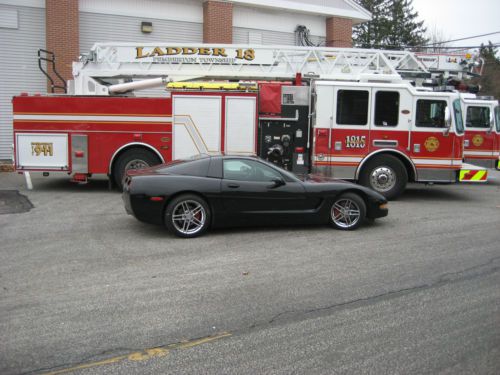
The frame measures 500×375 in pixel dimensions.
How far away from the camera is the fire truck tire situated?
12406 millimetres

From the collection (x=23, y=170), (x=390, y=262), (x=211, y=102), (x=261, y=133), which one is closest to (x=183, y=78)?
(x=211, y=102)

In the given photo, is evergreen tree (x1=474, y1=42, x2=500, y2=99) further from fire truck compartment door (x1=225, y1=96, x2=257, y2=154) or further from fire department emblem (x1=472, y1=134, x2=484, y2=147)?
fire truck compartment door (x1=225, y1=96, x2=257, y2=154)

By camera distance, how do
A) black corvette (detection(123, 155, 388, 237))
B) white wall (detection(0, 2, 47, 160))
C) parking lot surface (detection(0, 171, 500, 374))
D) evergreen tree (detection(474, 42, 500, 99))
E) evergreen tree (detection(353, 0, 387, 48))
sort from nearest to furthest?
parking lot surface (detection(0, 171, 500, 374)) → black corvette (detection(123, 155, 388, 237)) → white wall (detection(0, 2, 47, 160)) → evergreen tree (detection(474, 42, 500, 99)) → evergreen tree (detection(353, 0, 387, 48))

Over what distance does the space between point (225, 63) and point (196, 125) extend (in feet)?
7.61

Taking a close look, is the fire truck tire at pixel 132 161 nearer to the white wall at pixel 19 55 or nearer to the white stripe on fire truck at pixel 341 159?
the white stripe on fire truck at pixel 341 159

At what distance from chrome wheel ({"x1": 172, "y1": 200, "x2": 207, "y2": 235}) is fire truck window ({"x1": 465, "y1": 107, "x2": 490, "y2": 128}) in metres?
11.2

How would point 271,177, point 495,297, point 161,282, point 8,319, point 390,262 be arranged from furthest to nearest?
point 271,177
point 390,262
point 161,282
point 495,297
point 8,319

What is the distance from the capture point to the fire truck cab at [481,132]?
15867 mm

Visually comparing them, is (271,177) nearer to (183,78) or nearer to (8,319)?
(8,319)

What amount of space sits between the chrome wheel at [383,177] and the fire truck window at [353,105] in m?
1.14

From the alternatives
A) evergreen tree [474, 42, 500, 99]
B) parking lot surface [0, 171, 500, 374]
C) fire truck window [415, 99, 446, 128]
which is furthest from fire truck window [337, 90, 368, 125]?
evergreen tree [474, 42, 500, 99]

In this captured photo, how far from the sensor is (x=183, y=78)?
44.7 feet

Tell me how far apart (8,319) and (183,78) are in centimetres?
984

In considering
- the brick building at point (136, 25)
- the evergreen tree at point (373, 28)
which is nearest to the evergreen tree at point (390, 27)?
the evergreen tree at point (373, 28)
